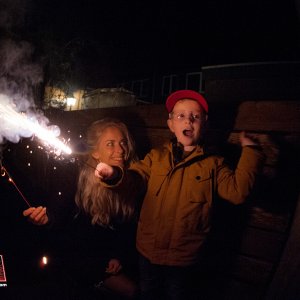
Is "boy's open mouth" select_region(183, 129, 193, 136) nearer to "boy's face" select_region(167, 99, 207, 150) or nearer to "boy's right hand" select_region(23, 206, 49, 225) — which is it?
"boy's face" select_region(167, 99, 207, 150)

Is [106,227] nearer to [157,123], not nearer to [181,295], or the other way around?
[181,295]

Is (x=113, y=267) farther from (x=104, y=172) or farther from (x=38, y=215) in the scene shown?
(x=104, y=172)

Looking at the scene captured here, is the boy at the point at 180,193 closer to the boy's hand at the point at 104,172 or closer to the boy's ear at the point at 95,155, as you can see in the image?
the boy's hand at the point at 104,172

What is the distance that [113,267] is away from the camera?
332 cm

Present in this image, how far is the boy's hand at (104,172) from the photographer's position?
6.61 feet

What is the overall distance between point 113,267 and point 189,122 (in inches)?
86.7

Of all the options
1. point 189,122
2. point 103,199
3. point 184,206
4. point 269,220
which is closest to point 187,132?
point 189,122

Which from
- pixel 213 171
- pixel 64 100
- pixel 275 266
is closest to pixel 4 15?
pixel 64 100

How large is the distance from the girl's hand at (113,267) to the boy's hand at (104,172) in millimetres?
1740

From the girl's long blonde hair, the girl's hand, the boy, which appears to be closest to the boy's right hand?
the girl's long blonde hair

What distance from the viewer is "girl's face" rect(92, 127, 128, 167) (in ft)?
10.2

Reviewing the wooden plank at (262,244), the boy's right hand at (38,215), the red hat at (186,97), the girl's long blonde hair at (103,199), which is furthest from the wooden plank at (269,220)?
the boy's right hand at (38,215)

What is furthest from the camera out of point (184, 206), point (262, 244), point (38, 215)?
point (38, 215)

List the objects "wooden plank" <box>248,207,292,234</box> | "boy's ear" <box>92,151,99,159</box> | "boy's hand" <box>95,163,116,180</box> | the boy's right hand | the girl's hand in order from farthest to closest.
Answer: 1. the girl's hand
2. "boy's ear" <box>92,151,99,159</box>
3. the boy's right hand
4. "wooden plank" <box>248,207,292,234</box>
5. "boy's hand" <box>95,163,116,180</box>
